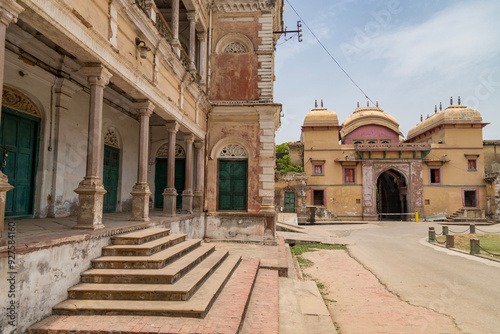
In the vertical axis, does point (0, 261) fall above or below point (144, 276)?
above

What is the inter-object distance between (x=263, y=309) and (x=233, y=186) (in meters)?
7.75

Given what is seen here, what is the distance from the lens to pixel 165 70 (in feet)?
28.0

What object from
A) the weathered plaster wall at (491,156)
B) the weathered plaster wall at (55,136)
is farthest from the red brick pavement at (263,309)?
the weathered plaster wall at (491,156)

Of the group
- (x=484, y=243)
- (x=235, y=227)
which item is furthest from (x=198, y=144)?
(x=484, y=243)

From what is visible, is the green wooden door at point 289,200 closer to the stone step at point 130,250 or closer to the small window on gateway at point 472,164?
the small window on gateway at point 472,164

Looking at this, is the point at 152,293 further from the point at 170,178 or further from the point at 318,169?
the point at 318,169

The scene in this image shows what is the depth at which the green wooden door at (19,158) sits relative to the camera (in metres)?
6.66

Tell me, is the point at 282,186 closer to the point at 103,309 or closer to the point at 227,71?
the point at 227,71

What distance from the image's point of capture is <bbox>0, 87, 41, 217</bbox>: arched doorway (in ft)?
21.8

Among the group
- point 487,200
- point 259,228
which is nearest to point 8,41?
point 259,228

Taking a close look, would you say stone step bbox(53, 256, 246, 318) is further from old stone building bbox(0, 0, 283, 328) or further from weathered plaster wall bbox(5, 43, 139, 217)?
weathered plaster wall bbox(5, 43, 139, 217)

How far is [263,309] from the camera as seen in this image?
4.93m

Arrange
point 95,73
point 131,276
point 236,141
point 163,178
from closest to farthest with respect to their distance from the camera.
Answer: point 131,276, point 95,73, point 236,141, point 163,178

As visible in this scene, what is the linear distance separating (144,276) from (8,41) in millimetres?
5310
